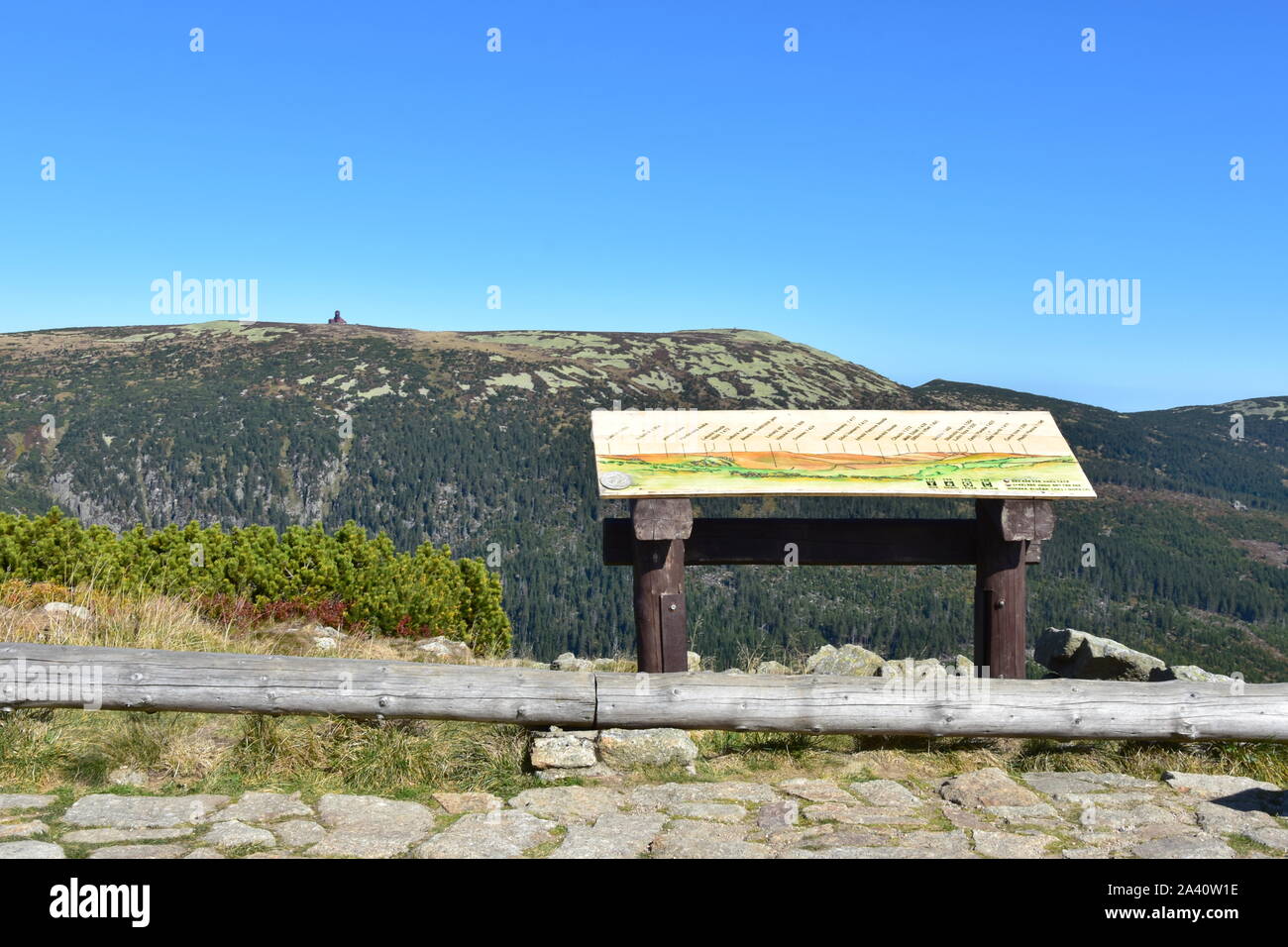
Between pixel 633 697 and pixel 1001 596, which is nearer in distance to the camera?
pixel 633 697

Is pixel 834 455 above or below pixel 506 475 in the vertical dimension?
below

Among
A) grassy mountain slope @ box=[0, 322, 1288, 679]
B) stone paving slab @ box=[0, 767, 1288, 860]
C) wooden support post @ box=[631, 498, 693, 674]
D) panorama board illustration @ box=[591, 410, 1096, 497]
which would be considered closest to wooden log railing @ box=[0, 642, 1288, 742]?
stone paving slab @ box=[0, 767, 1288, 860]

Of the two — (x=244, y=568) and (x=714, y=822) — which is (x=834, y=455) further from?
(x=244, y=568)

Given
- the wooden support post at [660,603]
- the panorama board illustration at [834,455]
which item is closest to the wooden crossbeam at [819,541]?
the wooden support post at [660,603]

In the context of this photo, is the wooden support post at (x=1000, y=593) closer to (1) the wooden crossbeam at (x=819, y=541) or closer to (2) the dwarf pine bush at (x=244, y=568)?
(1) the wooden crossbeam at (x=819, y=541)

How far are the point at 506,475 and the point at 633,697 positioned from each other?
8748 cm

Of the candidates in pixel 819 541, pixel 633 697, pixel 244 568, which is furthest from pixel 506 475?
pixel 633 697

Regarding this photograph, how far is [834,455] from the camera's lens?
7520 millimetres

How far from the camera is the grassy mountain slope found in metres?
77.4

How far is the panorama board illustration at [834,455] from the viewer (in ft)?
23.3

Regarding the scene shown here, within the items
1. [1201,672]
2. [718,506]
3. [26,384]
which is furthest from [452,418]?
[1201,672]

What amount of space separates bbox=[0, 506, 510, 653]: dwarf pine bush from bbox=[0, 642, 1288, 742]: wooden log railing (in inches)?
216

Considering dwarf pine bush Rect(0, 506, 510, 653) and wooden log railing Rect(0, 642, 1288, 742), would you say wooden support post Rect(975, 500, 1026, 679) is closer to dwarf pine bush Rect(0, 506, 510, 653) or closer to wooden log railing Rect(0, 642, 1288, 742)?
wooden log railing Rect(0, 642, 1288, 742)
